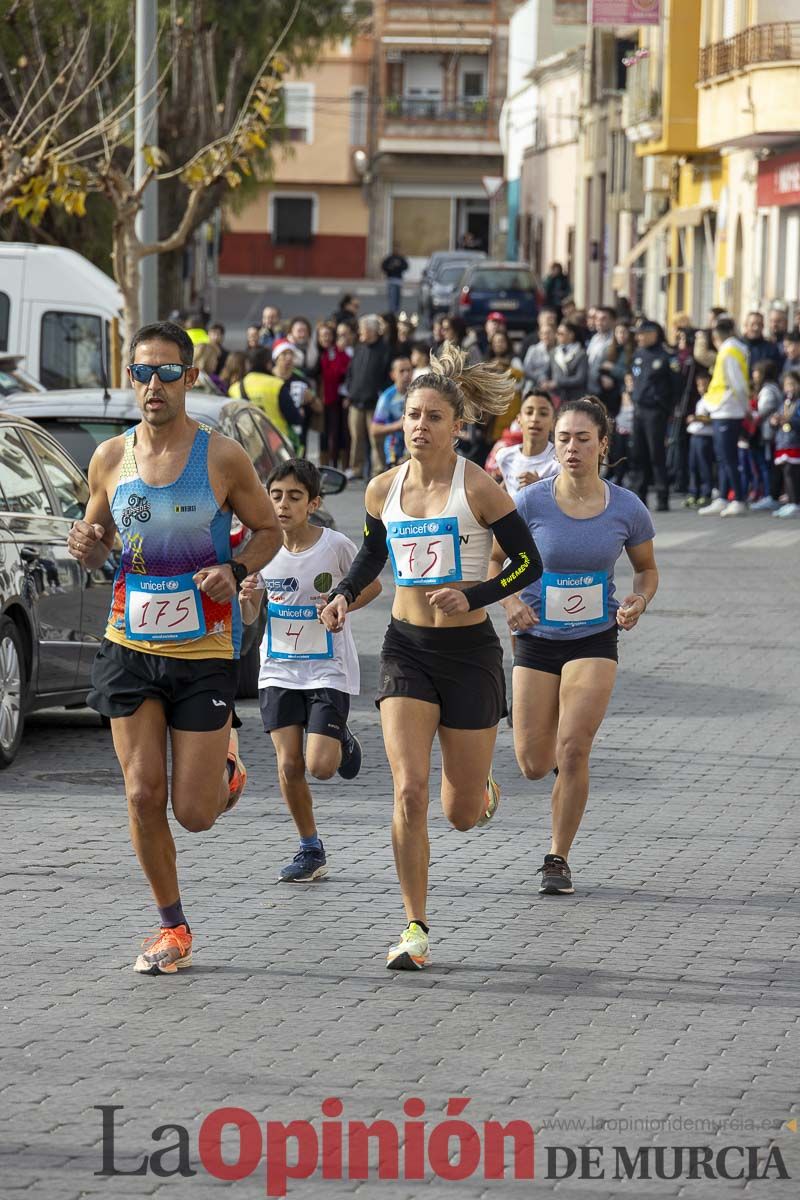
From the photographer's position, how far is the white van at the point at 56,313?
976 inches

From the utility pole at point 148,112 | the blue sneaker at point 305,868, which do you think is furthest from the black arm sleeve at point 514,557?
the utility pole at point 148,112

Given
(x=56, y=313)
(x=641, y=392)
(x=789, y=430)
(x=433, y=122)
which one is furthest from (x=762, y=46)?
(x=433, y=122)

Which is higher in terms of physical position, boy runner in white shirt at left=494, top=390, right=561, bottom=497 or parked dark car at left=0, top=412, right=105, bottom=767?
boy runner in white shirt at left=494, top=390, right=561, bottom=497

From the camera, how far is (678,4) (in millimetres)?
42969

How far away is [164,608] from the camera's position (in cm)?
737

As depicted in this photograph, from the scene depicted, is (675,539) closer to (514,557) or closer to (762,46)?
(762,46)

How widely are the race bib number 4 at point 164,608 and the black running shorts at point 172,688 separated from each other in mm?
72

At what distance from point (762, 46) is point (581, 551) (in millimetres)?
28344

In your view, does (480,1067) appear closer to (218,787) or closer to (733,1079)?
(733,1079)

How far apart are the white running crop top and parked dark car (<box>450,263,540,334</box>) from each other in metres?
41.5

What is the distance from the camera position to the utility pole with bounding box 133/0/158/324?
2427 centimetres

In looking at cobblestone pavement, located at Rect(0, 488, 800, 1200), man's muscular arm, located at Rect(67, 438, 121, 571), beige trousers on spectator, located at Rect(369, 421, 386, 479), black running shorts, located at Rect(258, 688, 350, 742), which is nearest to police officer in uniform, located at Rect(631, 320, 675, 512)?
beige trousers on spectator, located at Rect(369, 421, 386, 479)

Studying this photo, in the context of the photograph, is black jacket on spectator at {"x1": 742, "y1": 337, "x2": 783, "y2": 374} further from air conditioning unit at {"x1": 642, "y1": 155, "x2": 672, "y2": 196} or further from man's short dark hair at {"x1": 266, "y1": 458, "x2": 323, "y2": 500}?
air conditioning unit at {"x1": 642, "y1": 155, "x2": 672, "y2": 196}

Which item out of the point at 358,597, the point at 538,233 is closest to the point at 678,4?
the point at 538,233
